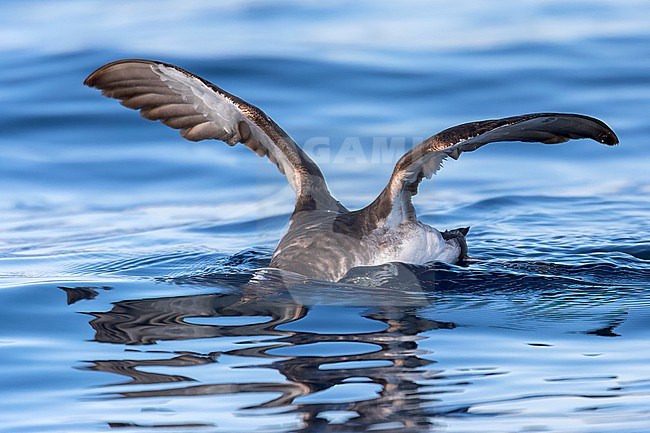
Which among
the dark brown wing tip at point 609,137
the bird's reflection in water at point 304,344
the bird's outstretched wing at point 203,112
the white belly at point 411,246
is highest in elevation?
the bird's outstretched wing at point 203,112

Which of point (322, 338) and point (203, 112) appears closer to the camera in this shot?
point (322, 338)

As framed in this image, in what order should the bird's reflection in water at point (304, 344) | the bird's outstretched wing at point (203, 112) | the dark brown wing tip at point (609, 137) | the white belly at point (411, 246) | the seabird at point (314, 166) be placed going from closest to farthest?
the bird's reflection in water at point (304, 344) → the dark brown wing tip at point (609, 137) → the seabird at point (314, 166) → the white belly at point (411, 246) → the bird's outstretched wing at point (203, 112)

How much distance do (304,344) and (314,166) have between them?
104 inches

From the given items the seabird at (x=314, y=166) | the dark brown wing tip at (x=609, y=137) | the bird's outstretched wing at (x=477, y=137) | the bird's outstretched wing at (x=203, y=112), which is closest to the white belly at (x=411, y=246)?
the seabird at (x=314, y=166)

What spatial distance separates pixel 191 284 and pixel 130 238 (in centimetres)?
178

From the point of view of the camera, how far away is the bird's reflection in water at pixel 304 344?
4609mm

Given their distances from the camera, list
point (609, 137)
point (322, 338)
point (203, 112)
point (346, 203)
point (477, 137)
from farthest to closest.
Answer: point (346, 203) < point (203, 112) < point (477, 137) < point (609, 137) < point (322, 338)

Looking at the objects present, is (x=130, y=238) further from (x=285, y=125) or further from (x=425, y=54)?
(x=425, y=54)

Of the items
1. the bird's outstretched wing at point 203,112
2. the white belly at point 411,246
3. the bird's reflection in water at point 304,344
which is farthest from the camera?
A: the bird's outstretched wing at point 203,112

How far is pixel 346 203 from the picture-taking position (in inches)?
371

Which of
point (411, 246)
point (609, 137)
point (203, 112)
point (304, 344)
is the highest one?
point (203, 112)

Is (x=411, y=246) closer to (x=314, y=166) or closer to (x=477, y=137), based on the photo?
(x=314, y=166)

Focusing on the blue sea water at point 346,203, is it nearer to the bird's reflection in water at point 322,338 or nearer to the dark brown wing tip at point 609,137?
the bird's reflection in water at point 322,338

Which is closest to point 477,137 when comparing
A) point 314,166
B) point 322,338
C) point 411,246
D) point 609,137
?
point 609,137
